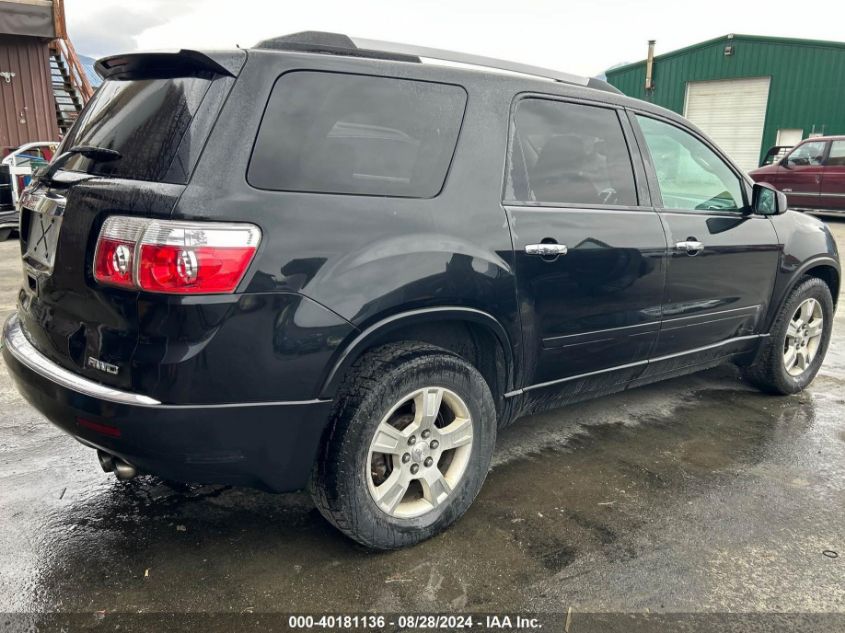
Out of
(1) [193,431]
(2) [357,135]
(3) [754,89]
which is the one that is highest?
(3) [754,89]

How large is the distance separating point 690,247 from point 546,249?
1064 millimetres

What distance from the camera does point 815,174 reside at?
14617 mm

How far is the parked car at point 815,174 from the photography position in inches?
565

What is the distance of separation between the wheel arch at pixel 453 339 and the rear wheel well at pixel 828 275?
8.68 feet

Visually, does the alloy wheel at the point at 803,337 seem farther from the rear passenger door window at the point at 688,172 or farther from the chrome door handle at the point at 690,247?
the chrome door handle at the point at 690,247

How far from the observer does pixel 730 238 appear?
3740 millimetres

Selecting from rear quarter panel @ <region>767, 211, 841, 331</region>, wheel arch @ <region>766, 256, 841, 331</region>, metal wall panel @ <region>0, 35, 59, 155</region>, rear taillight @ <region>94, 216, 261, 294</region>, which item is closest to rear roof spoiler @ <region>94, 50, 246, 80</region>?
rear taillight @ <region>94, 216, 261, 294</region>

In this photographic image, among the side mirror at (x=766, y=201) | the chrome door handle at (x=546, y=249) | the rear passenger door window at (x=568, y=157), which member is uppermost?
the rear passenger door window at (x=568, y=157)

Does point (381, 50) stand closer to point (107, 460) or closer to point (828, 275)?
point (107, 460)

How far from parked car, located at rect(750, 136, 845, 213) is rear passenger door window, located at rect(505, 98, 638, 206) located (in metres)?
13.5

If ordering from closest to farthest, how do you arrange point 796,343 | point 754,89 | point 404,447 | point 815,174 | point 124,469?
1. point 124,469
2. point 404,447
3. point 796,343
4. point 815,174
5. point 754,89

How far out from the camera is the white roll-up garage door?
22844 millimetres

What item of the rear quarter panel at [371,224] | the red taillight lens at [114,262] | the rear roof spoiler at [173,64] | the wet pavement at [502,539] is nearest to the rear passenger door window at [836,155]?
the wet pavement at [502,539]

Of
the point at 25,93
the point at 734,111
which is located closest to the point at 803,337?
the point at 25,93
